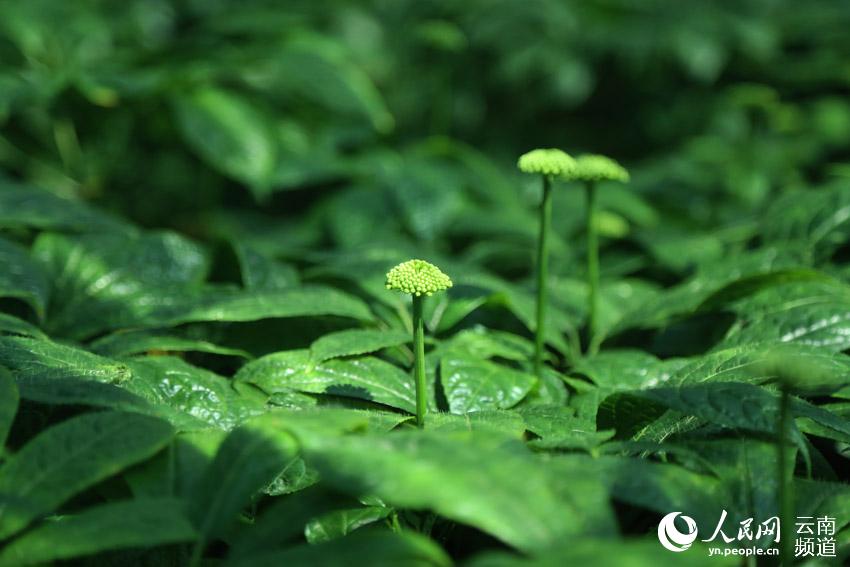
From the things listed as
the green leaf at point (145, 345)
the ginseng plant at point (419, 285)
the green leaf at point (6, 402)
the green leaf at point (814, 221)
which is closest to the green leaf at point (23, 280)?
the green leaf at point (145, 345)

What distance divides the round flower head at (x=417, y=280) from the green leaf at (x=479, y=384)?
0.28 meters

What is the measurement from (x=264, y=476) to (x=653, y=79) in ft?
11.4

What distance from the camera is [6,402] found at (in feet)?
3.50

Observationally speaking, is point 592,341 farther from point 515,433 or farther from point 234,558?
point 234,558

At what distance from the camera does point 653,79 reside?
3875mm

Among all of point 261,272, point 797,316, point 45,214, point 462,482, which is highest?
point 45,214

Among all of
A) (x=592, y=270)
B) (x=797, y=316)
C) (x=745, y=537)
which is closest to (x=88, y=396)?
(x=745, y=537)

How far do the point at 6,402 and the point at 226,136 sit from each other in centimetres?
183

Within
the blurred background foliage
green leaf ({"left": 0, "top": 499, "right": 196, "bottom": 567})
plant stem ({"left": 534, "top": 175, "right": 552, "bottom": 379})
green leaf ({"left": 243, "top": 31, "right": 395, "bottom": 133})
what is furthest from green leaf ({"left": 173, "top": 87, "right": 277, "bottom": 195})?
green leaf ({"left": 0, "top": 499, "right": 196, "bottom": 567})

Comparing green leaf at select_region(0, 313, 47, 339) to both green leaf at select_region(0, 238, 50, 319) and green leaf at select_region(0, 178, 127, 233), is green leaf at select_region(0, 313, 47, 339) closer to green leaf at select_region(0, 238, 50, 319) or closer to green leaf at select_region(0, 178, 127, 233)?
green leaf at select_region(0, 238, 50, 319)

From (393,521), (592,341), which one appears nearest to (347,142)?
(592,341)

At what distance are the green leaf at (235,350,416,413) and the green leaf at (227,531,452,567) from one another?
0.47 meters

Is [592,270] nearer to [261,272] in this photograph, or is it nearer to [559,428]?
[559,428]

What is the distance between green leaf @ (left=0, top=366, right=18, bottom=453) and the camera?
3.37 feet
